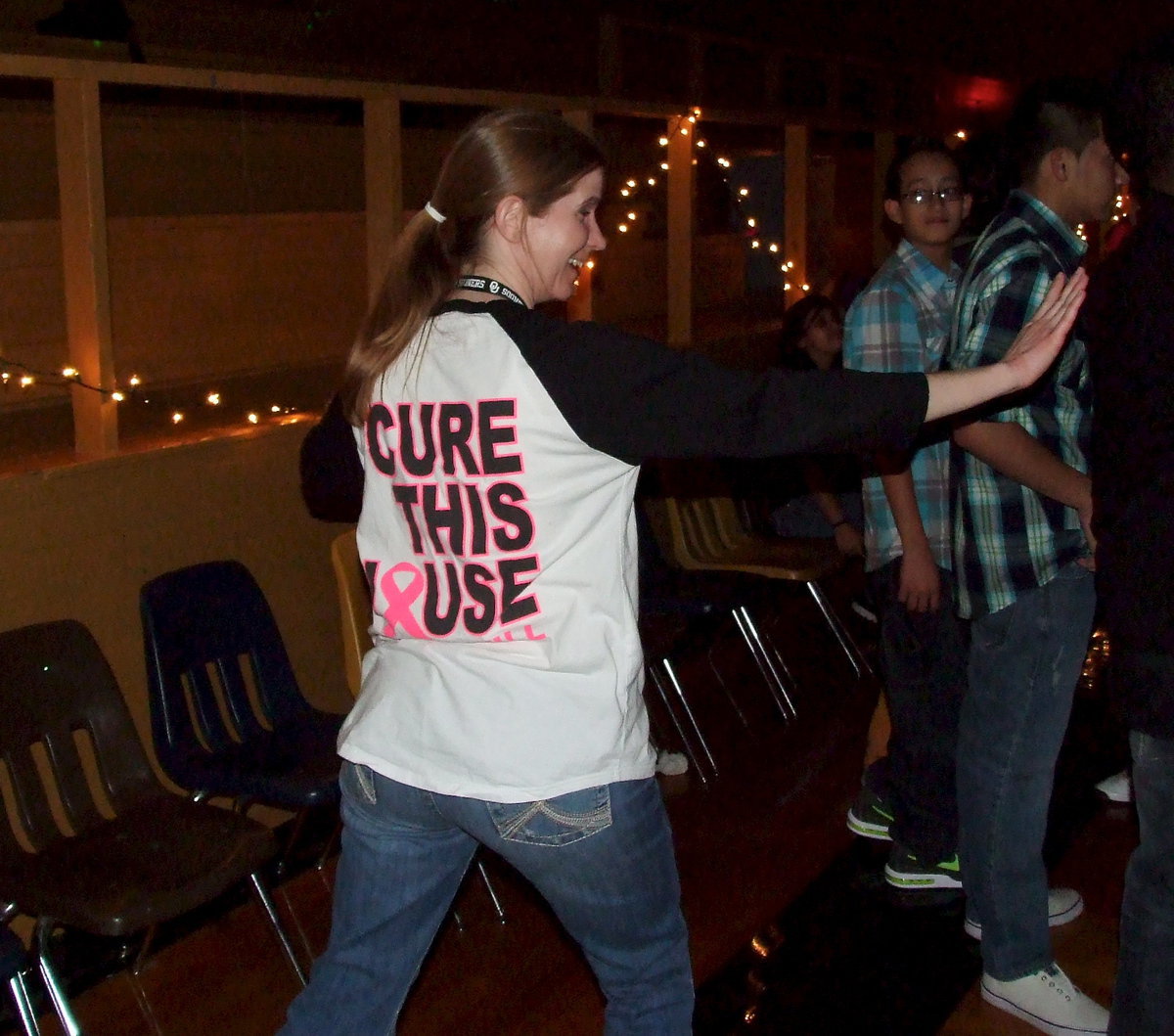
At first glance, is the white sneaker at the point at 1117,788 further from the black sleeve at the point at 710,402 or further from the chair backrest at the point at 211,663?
the black sleeve at the point at 710,402

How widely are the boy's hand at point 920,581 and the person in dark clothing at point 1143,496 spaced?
2.81ft

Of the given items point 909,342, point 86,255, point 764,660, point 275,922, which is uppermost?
point 86,255

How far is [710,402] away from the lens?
1.48 meters

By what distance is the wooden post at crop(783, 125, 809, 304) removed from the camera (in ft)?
21.4

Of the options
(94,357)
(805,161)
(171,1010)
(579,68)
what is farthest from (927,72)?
(171,1010)

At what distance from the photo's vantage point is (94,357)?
3207 mm

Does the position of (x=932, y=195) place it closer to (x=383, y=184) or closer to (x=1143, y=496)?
(x=1143, y=496)

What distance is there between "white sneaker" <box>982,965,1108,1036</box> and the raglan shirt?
1.29 m

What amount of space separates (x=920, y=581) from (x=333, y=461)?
→ 55.6 inches

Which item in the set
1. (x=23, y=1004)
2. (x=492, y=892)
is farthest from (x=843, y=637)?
(x=23, y=1004)

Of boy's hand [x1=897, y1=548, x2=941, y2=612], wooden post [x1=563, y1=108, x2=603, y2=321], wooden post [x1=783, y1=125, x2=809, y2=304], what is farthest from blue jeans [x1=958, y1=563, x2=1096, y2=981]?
wooden post [x1=783, y1=125, x2=809, y2=304]

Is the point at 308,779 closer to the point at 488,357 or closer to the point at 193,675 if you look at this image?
the point at 193,675

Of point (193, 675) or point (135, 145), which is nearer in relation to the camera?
point (193, 675)

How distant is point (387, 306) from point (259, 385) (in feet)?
18.7
